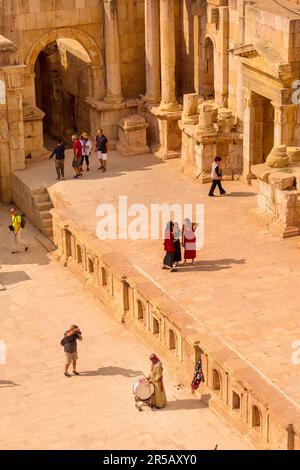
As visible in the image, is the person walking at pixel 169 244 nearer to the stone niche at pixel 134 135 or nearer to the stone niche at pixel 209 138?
the stone niche at pixel 209 138

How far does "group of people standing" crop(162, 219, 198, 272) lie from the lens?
30.0 m

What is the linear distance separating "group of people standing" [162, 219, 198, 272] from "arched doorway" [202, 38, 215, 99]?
939 cm

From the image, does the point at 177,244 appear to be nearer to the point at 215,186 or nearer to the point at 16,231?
the point at 215,186

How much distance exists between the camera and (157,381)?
25734 mm

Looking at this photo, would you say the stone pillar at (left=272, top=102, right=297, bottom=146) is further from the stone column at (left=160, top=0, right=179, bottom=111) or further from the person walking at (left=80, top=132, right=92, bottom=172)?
the person walking at (left=80, top=132, right=92, bottom=172)

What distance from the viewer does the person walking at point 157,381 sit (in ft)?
84.4

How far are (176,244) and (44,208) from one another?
284 inches

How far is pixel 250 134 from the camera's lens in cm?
3547

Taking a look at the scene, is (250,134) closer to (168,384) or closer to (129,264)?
(129,264)

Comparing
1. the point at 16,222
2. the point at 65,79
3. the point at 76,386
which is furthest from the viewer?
the point at 65,79

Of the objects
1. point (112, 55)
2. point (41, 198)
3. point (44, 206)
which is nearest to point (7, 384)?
point (44, 206)

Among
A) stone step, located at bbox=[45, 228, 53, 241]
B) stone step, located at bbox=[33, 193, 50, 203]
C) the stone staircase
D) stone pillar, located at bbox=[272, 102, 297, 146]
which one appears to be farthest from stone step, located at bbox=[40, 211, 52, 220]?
stone pillar, located at bbox=[272, 102, 297, 146]

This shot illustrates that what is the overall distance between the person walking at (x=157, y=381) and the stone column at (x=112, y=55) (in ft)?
51.5

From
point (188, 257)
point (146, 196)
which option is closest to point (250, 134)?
point (146, 196)
